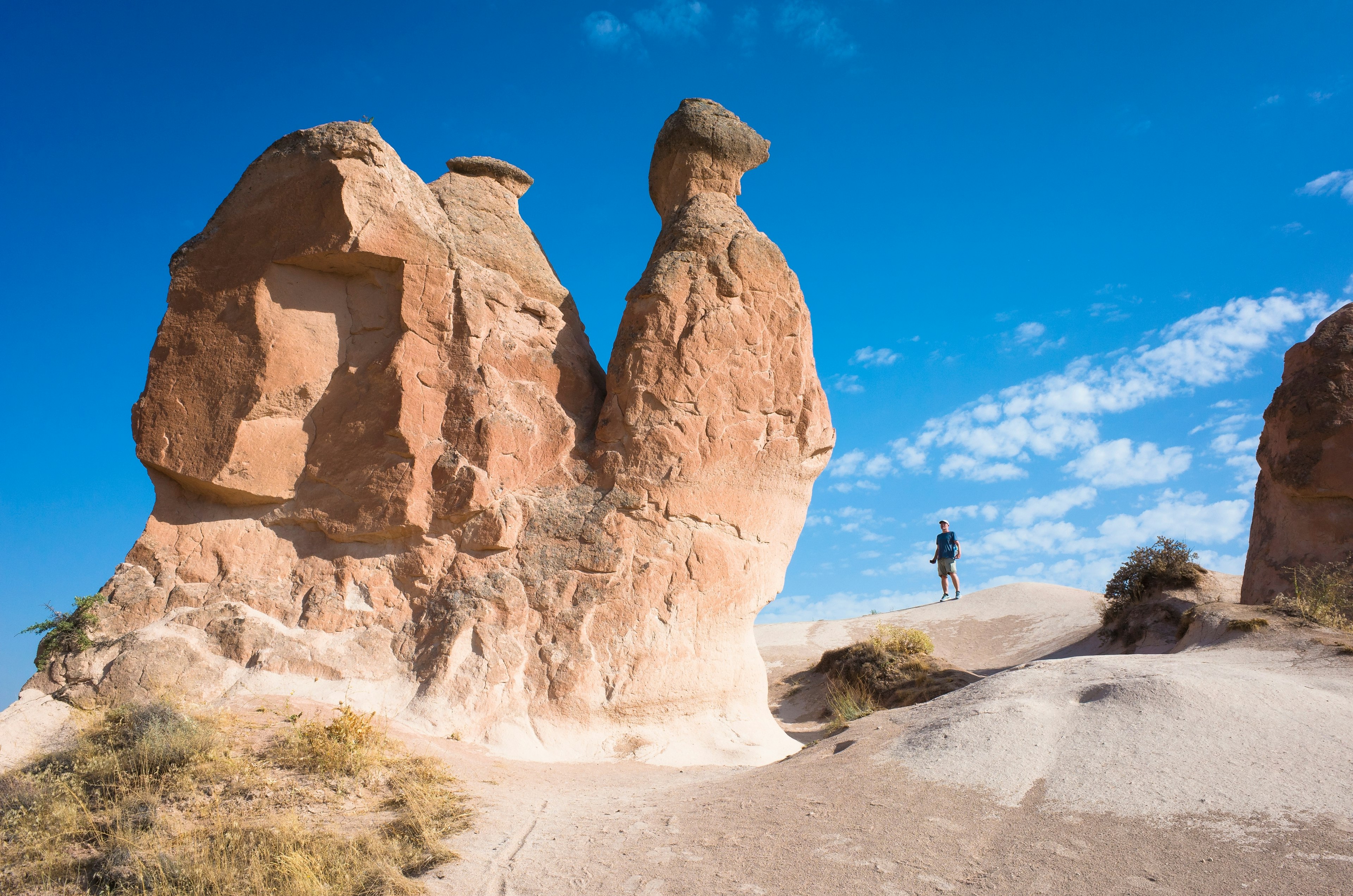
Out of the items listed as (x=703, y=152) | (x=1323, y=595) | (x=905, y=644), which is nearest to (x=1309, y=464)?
(x=1323, y=595)

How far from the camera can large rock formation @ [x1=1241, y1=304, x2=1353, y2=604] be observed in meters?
11.2

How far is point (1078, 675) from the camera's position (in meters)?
6.88

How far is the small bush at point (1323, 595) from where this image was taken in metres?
9.12

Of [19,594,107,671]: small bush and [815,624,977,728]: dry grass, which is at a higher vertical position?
[19,594,107,671]: small bush

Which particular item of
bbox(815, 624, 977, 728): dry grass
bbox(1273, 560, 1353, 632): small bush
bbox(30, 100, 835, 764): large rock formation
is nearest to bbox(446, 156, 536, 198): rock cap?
bbox(30, 100, 835, 764): large rock formation

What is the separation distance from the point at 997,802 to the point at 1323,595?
26.5 ft

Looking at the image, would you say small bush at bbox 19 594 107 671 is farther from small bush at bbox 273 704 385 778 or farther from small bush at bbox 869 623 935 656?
small bush at bbox 869 623 935 656

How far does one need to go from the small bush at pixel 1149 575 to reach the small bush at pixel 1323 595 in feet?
8.19

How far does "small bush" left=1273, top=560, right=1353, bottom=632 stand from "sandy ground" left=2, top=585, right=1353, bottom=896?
1.83 metres

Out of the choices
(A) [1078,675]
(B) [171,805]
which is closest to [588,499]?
(B) [171,805]

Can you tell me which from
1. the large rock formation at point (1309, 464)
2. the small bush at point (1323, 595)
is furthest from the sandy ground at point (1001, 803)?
the large rock formation at point (1309, 464)

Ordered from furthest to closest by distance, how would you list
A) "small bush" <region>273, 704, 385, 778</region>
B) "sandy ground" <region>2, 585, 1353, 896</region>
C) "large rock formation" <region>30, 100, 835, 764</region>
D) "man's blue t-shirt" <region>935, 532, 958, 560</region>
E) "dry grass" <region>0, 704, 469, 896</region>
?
"man's blue t-shirt" <region>935, 532, 958, 560</region> < "large rock formation" <region>30, 100, 835, 764</region> < "small bush" <region>273, 704, 385, 778</region> < "dry grass" <region>0, 704, 469, 896</region> < "sandy ground" <region>2, 585, 1353, 896</region>

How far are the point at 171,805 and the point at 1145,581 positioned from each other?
14.8 metres

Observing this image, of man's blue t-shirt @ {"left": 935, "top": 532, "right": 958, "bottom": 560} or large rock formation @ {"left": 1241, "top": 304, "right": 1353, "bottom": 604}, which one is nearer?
large rock formation @ {"left": 1241, "top": 304, "right": 1353, "bottom": 604}
